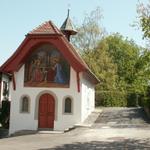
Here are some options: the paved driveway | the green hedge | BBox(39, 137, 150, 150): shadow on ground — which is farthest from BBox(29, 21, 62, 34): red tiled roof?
the green hedge

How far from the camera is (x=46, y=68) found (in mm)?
29656

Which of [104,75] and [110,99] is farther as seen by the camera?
[104,75]

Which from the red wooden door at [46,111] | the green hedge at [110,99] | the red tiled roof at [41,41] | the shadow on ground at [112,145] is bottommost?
the shadow on ground at [112,145]

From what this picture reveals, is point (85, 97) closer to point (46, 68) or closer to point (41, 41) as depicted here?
point (46, 68)

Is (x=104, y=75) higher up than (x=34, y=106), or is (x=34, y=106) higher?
(x=104, y=75)

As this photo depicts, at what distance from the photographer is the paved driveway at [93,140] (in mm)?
20047

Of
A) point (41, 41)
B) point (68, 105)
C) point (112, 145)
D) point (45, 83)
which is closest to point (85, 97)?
point (68, 105)

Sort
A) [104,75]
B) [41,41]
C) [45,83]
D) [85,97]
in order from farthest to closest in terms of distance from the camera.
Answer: [104,75]
[85,97]
[45,83]
[41,41]

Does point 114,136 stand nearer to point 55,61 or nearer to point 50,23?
point 55,61

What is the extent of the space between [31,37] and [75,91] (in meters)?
→ 5.10

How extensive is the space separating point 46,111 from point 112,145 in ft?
32.1

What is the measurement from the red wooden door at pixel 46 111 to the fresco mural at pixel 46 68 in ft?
3.43

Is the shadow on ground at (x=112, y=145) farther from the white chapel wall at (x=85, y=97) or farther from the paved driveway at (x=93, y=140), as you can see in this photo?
the white chapel wall at (x=85, y=97)

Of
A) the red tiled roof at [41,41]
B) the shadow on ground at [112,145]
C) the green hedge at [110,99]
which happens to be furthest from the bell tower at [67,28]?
the green hedge at [110,99]
